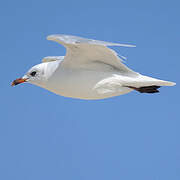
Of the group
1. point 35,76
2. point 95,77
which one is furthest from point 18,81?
point 95,77

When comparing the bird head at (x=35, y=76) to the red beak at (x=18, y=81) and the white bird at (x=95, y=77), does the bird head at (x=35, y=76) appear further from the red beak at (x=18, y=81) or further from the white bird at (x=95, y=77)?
the white bird at (x=95, y=77)

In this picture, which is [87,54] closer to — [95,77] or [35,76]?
[95,77]

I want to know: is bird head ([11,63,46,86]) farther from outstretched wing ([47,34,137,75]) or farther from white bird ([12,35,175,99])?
outstretched wing ([47,34,137,75])

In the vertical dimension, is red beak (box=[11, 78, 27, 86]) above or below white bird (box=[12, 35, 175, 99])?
below

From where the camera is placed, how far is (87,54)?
22.7 feet

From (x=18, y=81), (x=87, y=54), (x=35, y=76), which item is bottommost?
(x=18, y=81)

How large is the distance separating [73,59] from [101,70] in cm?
46

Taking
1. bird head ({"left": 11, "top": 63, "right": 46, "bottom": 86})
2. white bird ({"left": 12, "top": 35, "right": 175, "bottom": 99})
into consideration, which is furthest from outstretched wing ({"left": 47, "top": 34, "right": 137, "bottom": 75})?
bird head ({"left": 11, "top": 63, "right": 46, "bottom": 86})

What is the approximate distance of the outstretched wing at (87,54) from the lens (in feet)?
21.2

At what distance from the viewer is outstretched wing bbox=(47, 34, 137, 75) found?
21.2ft

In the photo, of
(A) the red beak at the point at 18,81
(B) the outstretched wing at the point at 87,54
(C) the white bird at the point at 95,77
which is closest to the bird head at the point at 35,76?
(A) the red beak at the point at 18,81

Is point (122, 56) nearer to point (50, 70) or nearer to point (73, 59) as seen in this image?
point (73, 59)

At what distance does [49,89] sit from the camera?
739 centimetres

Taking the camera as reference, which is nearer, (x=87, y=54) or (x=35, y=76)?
(x=87, y=54)
